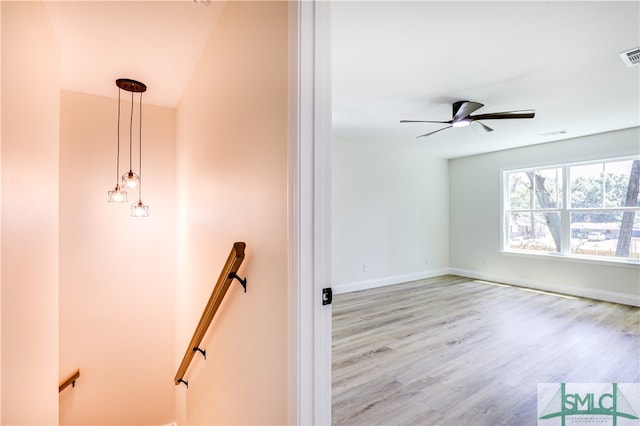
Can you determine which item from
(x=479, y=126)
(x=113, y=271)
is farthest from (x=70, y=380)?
(x=479, y=126)

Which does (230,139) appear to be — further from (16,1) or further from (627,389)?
(627,389)

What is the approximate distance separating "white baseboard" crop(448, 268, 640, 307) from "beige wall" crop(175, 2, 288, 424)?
17.9ft

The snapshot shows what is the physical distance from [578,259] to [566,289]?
0.53m

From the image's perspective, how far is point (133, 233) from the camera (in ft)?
10.1

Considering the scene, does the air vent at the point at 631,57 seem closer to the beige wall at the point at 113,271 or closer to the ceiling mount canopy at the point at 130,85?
the ceiling mount canopy at the point at 130,85

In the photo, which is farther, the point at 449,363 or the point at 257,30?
the point at 449,363

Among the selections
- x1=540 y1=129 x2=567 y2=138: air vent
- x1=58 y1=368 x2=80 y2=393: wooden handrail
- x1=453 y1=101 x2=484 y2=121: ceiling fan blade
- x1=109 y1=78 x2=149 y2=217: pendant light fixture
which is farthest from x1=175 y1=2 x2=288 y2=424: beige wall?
x1=540 y1=129 x2=567 y2=138: air vent

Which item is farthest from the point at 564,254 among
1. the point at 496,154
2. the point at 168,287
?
the point at 168,287

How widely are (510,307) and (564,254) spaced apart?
168 centimetres

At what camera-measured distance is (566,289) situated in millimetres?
4828

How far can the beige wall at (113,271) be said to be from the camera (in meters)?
2.83

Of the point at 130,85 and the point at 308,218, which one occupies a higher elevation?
the point at 130,85

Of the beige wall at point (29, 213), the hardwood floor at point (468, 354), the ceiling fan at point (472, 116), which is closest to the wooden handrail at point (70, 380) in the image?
the beige wall at point (29, 213)

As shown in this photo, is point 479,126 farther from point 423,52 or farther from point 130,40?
point 130,40
